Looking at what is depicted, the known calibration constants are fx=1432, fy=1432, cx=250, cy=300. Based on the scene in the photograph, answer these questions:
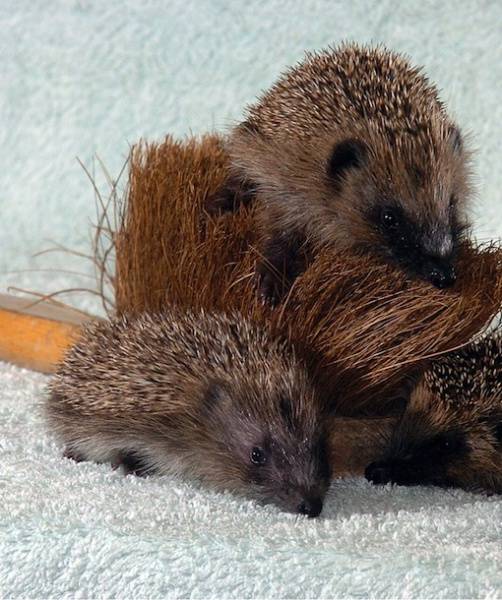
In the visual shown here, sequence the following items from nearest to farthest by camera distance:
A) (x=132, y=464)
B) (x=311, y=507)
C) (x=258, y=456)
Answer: (x=311, y=507), (x=258, y=456), (x=132, y=464)

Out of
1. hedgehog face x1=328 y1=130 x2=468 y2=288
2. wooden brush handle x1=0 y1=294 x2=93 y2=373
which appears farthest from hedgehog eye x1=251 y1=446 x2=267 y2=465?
wooden brush handle x1=0 y1=294 x2=93 y2=373

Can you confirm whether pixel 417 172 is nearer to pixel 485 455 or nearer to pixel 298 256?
pixel 298 256

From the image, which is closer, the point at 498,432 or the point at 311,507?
the point at 311,507

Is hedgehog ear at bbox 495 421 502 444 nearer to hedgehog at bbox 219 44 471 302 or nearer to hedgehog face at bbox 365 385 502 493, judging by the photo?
hedgehog face at bbox 365 385 502 493

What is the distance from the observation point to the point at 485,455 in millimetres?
3330

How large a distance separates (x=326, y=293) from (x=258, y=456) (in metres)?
0.41

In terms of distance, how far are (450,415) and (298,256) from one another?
0.52 metres

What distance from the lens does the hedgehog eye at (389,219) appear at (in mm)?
3170

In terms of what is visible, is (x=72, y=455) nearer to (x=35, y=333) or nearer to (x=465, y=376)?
(x=35, y=333)

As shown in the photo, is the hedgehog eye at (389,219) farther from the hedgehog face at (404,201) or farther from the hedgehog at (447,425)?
the hedgehog at (447,425)

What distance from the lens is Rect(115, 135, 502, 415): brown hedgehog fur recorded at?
3264 mm

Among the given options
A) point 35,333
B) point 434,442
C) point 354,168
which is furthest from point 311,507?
point 35,333

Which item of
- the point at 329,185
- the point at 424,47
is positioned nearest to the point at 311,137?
the point at 329,185

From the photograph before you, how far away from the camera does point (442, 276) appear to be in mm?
3086
